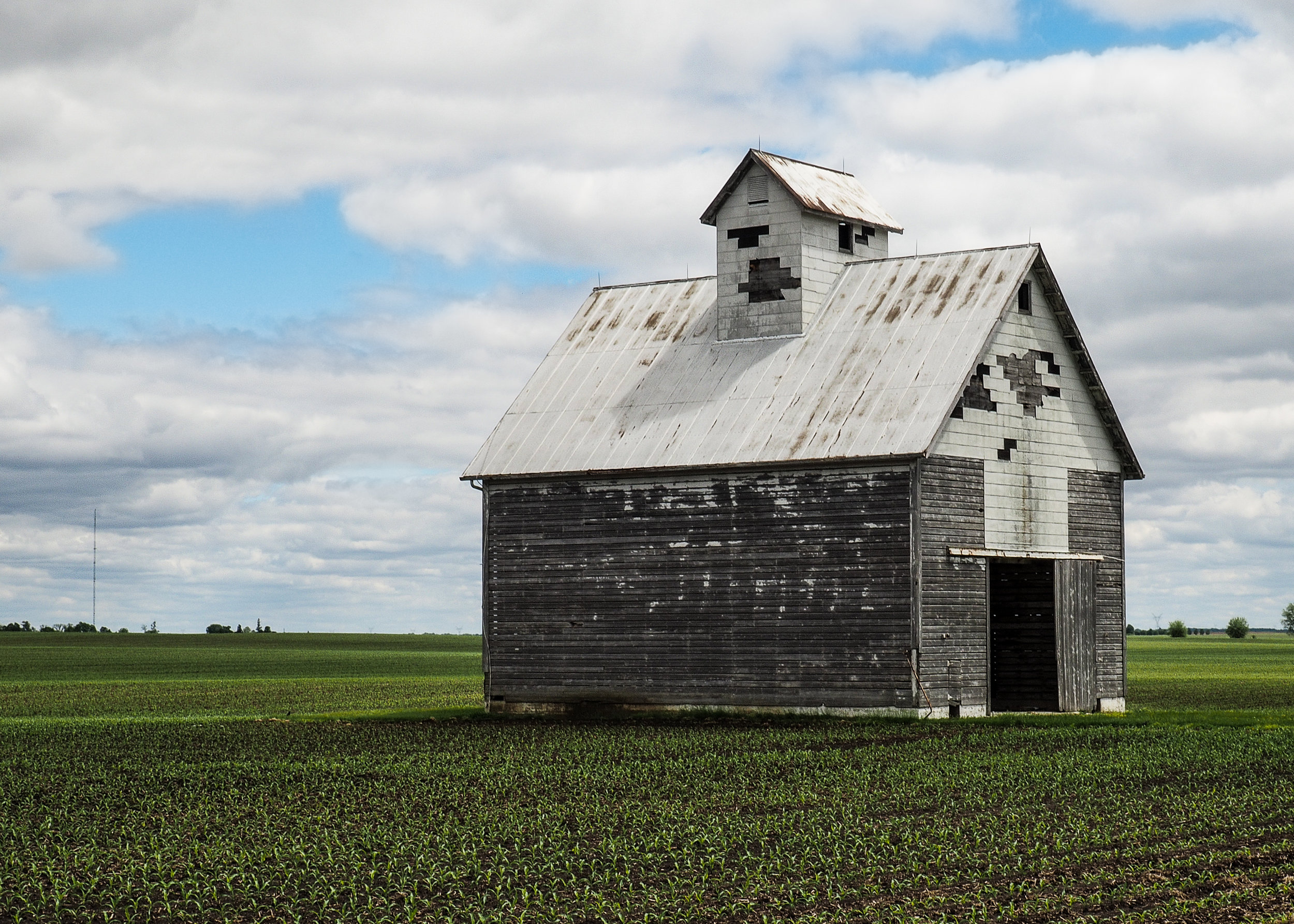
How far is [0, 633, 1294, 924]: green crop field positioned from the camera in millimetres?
14859

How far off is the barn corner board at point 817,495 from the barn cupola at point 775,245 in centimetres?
7

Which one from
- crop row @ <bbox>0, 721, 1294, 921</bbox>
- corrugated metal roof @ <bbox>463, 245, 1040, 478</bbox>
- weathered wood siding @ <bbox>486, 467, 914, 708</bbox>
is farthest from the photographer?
corrugated metal roof @ <bbox>463, 245, 1040, 478</bbox>

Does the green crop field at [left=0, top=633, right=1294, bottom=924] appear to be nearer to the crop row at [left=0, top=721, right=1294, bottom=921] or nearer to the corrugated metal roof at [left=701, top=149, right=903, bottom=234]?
the crop row at [left=0, top=721, right=1294, bottom=921]

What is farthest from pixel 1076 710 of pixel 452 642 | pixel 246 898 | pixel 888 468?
pixel 452 642

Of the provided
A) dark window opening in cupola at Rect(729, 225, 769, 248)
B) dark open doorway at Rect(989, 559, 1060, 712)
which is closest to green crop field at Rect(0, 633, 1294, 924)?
dark open doorway at Rect(989, 559, 1060, 712)

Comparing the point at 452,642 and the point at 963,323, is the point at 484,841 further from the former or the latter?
the point at 452,642

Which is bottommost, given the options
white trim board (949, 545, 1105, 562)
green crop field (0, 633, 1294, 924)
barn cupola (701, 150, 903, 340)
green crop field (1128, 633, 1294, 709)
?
green crop field (1128, 633, 1294, 709)

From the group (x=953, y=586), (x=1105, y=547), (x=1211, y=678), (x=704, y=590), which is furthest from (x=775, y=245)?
(x=1211, y=678)

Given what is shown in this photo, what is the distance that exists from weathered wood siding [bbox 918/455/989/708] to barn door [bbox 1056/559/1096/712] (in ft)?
7.47

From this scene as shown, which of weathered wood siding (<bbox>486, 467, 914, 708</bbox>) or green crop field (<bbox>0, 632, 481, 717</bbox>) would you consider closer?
weathered wood siding (<bbox>486, 467, 914, 708</bbox>)

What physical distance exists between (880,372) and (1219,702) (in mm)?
17470

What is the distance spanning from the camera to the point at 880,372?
114 feet

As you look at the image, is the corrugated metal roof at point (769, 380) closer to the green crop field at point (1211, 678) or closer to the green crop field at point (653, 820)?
the green crop field at point (653, 820)

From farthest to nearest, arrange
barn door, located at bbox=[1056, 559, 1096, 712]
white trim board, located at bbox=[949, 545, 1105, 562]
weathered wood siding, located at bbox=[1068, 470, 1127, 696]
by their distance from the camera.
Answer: weathered wood siding, located at bbox=[1068, 470, 1127, 696], barn door, located at bbox=[1056, 559, 1096, 712], white trim board, located at bbox=[949, 545, 1105, 562]
